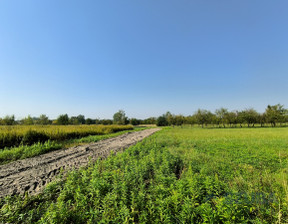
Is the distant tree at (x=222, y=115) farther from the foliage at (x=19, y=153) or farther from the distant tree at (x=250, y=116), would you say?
the foliage at (x=19, y=153)

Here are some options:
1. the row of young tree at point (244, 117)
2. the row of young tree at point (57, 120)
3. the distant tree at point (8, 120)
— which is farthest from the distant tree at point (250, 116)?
the distant tree at point (8, 120)

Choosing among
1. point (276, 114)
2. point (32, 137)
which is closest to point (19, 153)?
point (32, 137)

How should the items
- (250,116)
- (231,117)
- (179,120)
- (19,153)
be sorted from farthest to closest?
(179,120) < (231,117) < (250,116) < (19,153)

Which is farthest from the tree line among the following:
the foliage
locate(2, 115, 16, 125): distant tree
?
the foliage

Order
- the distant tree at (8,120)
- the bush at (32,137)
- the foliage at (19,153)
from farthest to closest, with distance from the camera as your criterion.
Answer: the distant tree at (8,120), the bush at (32,137), the foliage at (19,153)

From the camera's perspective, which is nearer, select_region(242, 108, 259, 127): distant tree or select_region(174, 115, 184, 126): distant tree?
select_region(242, 108, 259, 127): distant tree

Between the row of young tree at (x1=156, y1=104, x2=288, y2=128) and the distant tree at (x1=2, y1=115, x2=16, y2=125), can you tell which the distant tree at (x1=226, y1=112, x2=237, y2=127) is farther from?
the distant tree at (x1=2, y1=115, x2=16, y2=125)

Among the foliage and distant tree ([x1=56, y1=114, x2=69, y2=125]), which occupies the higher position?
distant tree ([x1=56, y1=114, x2=69, y2=125])

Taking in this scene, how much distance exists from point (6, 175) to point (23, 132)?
837 centimetres

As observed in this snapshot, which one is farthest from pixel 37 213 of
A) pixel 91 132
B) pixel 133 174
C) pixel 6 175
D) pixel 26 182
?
pixel 91 132

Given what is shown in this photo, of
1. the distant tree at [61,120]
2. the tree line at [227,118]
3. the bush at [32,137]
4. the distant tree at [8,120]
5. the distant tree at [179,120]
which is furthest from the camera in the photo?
the distant tree at [179,120]

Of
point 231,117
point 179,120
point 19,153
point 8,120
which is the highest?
point 8,120

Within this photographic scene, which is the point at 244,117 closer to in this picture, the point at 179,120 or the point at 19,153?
the point at 179,120

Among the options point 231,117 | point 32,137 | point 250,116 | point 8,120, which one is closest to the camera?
point 32,137
